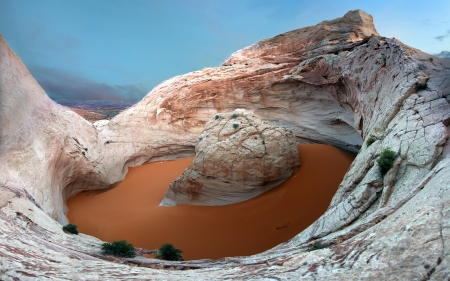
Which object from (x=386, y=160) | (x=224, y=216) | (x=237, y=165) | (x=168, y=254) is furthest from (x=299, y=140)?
(x=168, y=254)

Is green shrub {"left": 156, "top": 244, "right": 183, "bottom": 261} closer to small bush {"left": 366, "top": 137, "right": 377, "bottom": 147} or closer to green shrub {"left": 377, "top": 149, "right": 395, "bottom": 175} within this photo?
green shrub {"left": 377, "top": 149, "right": 395, "bottom": 175}

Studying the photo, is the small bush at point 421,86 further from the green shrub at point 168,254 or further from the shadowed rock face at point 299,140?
the green shrub at point 168,254

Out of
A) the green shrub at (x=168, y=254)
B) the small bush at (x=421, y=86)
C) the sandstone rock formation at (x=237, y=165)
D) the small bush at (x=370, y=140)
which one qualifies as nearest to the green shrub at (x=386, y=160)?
the small bush at (x=370, y=140)

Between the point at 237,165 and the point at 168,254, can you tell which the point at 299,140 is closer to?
the point at 237,165

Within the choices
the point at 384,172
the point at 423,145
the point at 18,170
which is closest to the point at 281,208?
the point at 384,172

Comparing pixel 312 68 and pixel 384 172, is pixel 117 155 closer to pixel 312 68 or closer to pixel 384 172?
pixel 312 68

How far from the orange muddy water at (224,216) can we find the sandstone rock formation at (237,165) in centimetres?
45

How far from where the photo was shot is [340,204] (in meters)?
5.89

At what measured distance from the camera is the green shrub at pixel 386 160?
5277 millimetres

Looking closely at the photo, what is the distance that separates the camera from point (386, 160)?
5297mm

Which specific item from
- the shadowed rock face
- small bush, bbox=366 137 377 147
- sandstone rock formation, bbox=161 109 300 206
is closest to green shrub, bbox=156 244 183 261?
A: the shadowed rock face

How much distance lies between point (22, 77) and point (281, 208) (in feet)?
36.5

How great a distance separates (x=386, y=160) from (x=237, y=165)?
6119 mm

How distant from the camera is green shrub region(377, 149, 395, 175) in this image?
5277 mm
